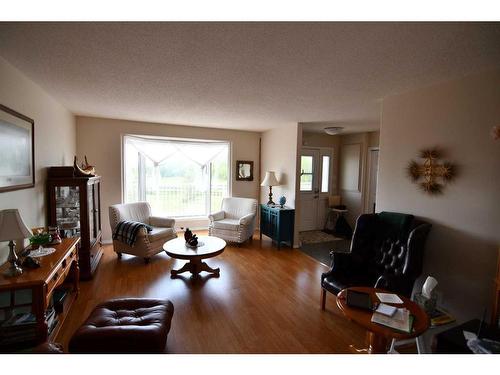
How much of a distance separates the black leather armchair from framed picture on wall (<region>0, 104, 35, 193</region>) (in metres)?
2.96

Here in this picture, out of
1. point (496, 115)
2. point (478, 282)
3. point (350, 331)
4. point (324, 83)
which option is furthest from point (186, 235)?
point (496, 115)

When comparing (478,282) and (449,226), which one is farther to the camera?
(449,226)

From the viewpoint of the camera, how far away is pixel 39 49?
5.78 ft

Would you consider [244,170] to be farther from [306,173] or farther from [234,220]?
[306,173]

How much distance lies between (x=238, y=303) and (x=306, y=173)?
3649 mm

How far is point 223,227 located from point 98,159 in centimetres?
251

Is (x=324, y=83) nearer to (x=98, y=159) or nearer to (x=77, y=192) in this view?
(x=77, y=192)

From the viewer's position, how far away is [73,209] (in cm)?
311

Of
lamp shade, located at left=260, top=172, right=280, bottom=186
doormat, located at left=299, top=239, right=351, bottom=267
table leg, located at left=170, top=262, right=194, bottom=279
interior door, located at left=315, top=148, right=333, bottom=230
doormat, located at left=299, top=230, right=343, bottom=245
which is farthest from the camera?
interior door, located at left=315, top=148, right=333, bottom=230

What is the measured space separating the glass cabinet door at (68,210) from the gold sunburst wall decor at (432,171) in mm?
3914

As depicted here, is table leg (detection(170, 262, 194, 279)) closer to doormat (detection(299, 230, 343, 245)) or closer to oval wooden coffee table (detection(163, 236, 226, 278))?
oval wooden coffee table (detection(163, 236, 226, 278))

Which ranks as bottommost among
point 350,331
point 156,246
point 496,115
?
point 350,331

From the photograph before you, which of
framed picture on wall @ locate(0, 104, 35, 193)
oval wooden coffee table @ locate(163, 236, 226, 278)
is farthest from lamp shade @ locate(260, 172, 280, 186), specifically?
framed picture on wall @ locate(0, 104, 35, 193)

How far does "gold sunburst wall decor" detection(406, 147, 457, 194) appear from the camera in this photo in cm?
228
